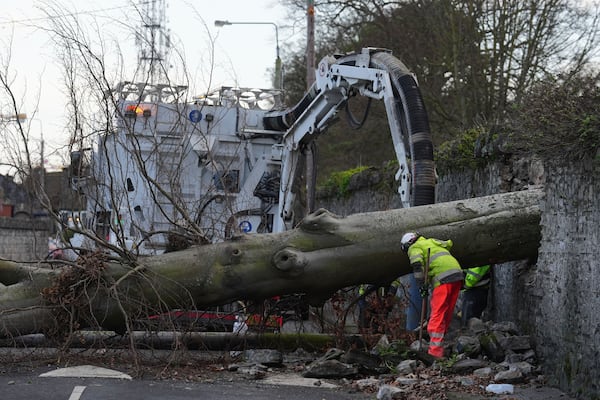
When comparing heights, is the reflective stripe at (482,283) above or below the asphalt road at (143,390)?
above

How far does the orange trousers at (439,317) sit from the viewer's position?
10.4 meters

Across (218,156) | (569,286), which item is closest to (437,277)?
(569,286)

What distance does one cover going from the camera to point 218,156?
16453 millimetres

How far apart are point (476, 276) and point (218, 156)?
215 inches

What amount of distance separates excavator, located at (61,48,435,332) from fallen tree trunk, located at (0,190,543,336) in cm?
40

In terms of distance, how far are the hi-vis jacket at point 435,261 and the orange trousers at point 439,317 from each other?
0.08 metres

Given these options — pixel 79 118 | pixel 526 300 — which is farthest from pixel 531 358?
pixel 79 118

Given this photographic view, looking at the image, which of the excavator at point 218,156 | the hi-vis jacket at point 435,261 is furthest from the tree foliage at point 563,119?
the excavator at point 218,156

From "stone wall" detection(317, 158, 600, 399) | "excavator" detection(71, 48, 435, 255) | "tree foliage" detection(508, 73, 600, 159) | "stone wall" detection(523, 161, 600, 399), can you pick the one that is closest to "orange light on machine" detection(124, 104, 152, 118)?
"excavator" detection(71, 48, 435, 255)

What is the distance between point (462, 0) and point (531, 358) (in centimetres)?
1511

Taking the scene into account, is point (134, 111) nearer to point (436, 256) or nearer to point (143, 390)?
point (436, 256)

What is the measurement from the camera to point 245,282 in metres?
10.4

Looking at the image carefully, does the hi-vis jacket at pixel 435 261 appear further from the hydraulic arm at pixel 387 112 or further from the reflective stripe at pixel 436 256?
the hydraulic arm at pixel 387 112

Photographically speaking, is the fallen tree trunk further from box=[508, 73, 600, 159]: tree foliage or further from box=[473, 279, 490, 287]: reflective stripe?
box=[473, 279, 490, 287]: reflective stripe
